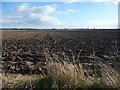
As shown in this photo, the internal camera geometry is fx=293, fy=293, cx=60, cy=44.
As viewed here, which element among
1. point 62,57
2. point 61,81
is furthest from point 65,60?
point 62,57

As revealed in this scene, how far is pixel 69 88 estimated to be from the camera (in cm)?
693

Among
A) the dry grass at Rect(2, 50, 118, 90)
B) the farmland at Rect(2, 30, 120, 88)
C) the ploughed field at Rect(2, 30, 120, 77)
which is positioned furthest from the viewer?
the ploughed field at Rect(2, 30, 120, 77)

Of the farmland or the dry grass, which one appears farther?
the farmland

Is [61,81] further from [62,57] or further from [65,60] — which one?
[62,57]

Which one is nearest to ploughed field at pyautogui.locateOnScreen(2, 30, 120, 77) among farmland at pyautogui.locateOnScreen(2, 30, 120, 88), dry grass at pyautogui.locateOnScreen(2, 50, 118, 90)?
farmland at pyautogui.locateOnScreen(2, 30, 120, 88)

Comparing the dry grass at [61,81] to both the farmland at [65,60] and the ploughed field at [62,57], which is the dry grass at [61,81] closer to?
the farmland at [65,60]

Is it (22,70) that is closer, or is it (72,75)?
(72,75)

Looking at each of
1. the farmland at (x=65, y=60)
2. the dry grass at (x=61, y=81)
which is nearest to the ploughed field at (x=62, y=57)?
the farmland at (x=65, y=60)

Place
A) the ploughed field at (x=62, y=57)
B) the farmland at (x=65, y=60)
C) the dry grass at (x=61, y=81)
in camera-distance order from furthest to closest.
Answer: the ploughed field at (x=62, y=57) < the farmland at (x=65, y=60) < the dry grass at (x=61, y=81)

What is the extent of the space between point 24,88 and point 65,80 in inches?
39.5

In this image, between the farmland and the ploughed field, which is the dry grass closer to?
the farmland

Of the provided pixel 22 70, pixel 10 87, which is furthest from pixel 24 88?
pixel 22 70

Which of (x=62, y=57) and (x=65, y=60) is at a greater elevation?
(x=65, y=60)

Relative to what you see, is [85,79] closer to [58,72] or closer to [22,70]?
[58,72]
